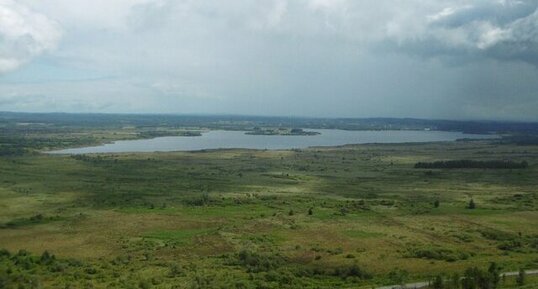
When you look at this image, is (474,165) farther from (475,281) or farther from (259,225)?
(475,281)

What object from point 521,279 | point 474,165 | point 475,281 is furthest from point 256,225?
point 474,165

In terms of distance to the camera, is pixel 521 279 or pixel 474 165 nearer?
pixel 521 279

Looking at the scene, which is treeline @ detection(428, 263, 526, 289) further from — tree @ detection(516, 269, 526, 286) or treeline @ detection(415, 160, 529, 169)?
treeline @ detection(415, 160, 529, 169)

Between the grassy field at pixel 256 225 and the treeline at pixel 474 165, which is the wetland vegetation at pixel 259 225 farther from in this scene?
the treeline at pixel 474 165

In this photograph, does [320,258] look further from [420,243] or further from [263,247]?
[420,243]

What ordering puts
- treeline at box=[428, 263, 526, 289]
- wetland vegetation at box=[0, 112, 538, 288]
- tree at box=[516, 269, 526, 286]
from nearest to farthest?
1. treeline at box=[428, 263, 526, 289]
2. tree at box=[516, 269, 526, 286]
3. wetland vegetation at box=[0, 112, 538, 288]

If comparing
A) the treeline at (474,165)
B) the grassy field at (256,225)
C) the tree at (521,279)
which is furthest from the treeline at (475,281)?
Answer: the treeline at (474,165)

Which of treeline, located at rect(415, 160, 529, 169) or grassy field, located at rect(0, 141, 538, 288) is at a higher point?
treeline, located at rect(415, 160, 529, 169)

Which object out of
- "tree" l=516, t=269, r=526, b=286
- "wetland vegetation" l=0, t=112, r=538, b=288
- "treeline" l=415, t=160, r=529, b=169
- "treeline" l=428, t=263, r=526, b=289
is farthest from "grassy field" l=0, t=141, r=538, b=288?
"treeline" l=415, t=160, r=529, b=169
